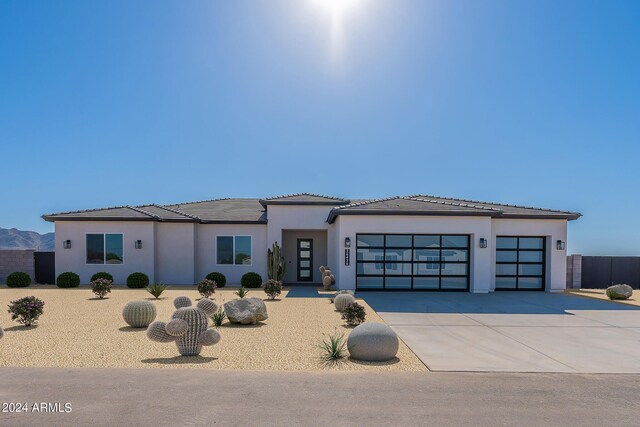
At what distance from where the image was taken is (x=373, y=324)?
7.96m

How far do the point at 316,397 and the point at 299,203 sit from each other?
15680 millimetres

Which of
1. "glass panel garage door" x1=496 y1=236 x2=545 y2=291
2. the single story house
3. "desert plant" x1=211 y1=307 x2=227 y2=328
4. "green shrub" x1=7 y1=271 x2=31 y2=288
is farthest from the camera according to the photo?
"green shrub" x1=7 y1=271 x2=31 y2=288

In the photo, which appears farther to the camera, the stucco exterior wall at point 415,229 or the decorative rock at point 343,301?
the stucco exterior wall at point 415,229

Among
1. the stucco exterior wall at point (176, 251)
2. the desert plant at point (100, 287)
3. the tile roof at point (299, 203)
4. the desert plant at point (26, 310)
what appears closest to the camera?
the desert plant at point (26, 310)

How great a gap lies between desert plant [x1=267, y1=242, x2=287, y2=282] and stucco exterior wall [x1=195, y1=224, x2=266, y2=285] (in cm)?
85

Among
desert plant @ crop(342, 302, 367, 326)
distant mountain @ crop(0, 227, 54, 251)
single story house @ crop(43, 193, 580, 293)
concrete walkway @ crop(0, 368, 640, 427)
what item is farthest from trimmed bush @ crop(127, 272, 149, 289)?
distant mountain @ crop(0, 227, 54, 251)

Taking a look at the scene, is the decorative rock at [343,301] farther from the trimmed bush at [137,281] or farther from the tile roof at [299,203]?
the trimmed bush at [137,281]

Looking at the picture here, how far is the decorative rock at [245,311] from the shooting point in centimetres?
1061

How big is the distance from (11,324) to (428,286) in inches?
579

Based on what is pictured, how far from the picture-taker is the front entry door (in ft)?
Result: 74.1

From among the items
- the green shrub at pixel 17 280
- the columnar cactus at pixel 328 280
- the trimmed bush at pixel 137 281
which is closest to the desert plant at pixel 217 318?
the columnar cactus at pixel 328 280

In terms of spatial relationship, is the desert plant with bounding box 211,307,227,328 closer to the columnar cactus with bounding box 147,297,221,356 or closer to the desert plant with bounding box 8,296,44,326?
the columnar cactus with bounding box 147,297,221,356

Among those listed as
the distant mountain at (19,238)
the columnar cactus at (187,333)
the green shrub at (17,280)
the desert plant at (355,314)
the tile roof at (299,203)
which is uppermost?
the tile roof at (299,203)

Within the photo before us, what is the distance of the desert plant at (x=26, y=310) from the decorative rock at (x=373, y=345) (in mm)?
8043
